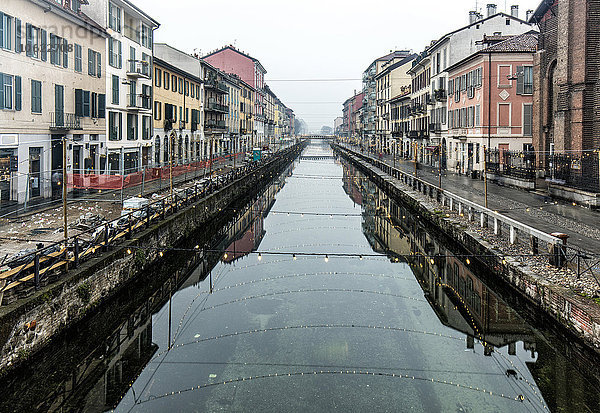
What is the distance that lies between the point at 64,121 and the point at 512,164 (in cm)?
2868

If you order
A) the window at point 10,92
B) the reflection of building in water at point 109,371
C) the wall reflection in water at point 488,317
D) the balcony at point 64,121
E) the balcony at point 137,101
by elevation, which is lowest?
the reflection of building in water at point 109,371

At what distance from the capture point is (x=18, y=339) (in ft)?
34.6

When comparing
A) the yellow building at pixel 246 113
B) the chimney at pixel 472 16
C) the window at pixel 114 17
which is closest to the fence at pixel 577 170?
the window at pixel 114 17

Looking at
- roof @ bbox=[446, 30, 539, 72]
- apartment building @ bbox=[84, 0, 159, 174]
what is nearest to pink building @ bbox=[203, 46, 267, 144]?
apartment building @ bbox=[84, 0, 159, 174]

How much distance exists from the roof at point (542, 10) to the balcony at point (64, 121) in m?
29.2

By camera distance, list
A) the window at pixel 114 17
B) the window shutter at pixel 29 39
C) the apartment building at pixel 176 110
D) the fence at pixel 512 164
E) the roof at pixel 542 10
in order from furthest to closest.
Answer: the apartment building at pixel 176 110 < the window at pixel 114 17 < the fence at pixel 512 164 < the roof at pixel 542 10 < the window shutter at pixel 29 39

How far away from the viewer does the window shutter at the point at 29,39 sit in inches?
958

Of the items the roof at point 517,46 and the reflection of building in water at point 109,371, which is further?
the roof at point 517,46

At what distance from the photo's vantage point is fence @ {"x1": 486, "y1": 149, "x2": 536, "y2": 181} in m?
33.3

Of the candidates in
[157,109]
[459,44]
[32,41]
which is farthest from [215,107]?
[32,41]

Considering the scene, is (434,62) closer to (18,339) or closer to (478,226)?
(478,226)

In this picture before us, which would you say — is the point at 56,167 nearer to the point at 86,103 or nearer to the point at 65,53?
the point at 86,103

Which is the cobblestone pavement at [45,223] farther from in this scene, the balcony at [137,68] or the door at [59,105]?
the balcony at [137,68]

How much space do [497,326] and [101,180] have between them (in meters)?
20.5
